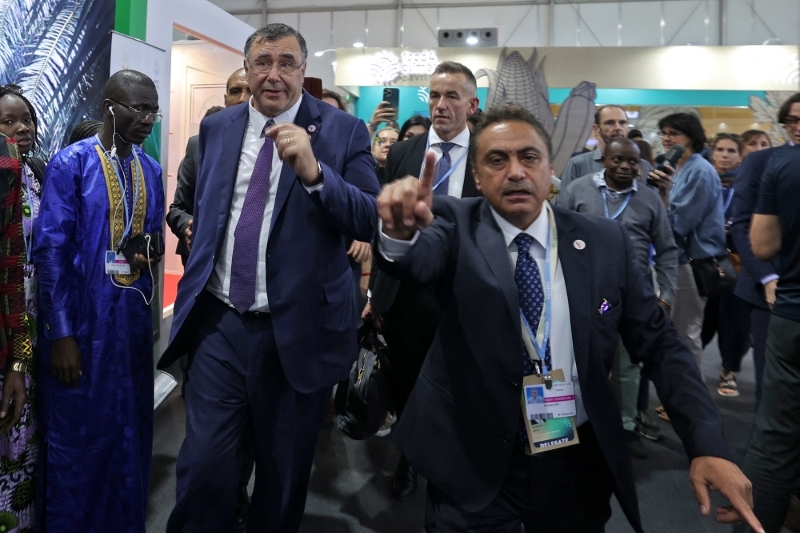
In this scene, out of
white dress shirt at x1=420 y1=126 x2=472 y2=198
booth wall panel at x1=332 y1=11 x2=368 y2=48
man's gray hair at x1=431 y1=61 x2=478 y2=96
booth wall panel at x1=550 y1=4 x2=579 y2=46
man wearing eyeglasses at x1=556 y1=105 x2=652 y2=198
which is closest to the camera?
white dress shirt at x1=420 y1=126 x2=472 y2=198

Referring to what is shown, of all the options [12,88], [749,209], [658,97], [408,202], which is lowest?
[408,202]

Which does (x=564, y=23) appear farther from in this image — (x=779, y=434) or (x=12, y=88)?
(x=779, y=434)

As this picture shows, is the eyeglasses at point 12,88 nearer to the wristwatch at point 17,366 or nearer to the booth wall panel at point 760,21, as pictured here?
the wristwatch at point 17,366

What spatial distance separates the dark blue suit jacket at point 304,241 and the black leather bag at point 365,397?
17.4 inches

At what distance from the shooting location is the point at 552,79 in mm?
10477

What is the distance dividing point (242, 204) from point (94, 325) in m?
0.76

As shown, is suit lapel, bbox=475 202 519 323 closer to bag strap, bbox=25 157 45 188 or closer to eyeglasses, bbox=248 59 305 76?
eyeglasses, bbox=248 59 305 76

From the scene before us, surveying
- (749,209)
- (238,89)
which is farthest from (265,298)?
(749,209)

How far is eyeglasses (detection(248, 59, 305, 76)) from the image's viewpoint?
5.74ft

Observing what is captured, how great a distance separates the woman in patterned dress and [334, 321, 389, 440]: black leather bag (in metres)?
1.09

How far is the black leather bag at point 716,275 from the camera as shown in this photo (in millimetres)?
3514

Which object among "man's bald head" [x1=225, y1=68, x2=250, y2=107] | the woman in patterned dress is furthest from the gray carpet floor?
"man's bald head" [x1=225, y1=68, x2=250, y2=107]

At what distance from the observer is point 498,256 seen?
1.41 metres

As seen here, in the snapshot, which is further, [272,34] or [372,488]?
[372,488]
